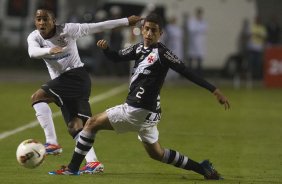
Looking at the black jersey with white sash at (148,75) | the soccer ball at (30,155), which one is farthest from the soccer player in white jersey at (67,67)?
the black jersey with white sash at (148,75)

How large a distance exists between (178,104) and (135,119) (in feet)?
42.5

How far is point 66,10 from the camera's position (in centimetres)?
3941

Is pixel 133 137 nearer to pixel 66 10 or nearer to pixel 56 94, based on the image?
pixel 56 94

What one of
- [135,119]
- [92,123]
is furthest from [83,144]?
[135,119]

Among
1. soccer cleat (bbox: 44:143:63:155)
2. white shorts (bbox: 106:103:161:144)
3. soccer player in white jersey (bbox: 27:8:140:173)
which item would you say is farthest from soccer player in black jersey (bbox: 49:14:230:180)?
soccer cleat (bbox: 44:143:63:155)

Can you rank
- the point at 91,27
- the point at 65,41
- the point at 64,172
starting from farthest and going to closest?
1. the point at 65,41
2. the point at 91,27
3. the point at 64,172

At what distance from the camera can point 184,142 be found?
615 inches

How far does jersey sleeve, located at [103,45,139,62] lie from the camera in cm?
1105

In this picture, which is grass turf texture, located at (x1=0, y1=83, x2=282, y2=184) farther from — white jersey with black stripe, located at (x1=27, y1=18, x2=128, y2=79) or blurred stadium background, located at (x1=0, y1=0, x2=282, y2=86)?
blurred stadium background, located at (x1=0, y1=0, x2=282, y2=86)

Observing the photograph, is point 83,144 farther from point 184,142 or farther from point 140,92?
point 184,142

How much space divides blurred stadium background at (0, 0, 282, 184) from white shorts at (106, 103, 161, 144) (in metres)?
0.61

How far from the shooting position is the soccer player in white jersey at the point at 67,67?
11992 mm

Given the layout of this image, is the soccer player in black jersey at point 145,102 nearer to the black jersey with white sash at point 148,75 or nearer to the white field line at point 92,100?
the black jersey with white sash at point 148,75

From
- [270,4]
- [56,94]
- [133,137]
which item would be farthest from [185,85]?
[56,94]
